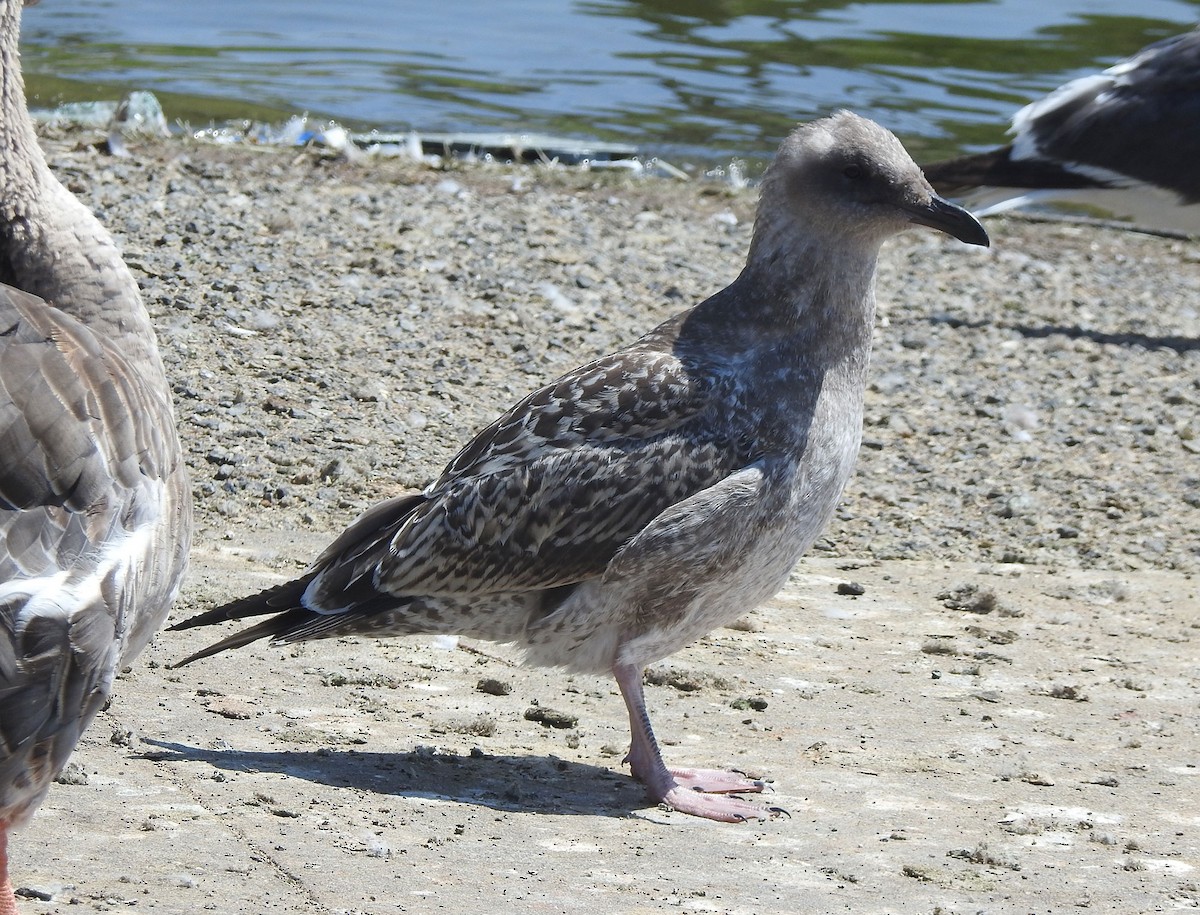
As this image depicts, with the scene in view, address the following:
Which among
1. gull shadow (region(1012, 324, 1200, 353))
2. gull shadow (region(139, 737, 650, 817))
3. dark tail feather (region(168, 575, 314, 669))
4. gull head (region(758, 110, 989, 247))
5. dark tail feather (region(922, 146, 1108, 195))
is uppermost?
gull head (region(758, 110, 989, 247))

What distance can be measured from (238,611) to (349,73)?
42.8ft

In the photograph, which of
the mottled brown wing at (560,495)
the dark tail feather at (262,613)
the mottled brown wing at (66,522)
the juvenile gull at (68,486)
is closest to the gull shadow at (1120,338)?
the mottled brown wing at (560,495)

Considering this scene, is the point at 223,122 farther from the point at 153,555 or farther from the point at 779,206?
the point at 153,555

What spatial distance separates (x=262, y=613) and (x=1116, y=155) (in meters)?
9.32

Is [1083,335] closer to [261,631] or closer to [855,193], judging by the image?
[855,193]

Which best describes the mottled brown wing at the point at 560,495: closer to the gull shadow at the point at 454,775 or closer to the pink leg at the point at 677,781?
the pink leg at the point at 677,781

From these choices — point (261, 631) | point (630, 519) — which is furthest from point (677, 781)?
point (261, 631)

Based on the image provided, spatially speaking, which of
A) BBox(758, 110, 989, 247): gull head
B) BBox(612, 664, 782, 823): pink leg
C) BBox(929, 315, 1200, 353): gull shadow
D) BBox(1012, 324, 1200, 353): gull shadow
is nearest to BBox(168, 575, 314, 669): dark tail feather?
BBox(612, 664, 782, 823): pink leg

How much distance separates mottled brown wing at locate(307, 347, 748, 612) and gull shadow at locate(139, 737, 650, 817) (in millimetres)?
511

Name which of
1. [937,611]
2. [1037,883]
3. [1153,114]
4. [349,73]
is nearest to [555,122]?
[349,73]

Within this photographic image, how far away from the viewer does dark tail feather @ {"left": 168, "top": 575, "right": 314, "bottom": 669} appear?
17.2 feet

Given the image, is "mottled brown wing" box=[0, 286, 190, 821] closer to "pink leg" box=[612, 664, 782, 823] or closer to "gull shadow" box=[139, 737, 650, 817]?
"gull shadow" box=[139, 737, 650, 817]

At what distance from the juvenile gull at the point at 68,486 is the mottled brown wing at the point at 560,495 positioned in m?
0.87

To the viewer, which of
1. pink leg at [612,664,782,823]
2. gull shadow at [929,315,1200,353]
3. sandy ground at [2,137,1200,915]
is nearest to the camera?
sandy ground at [2,137,1200,915]
